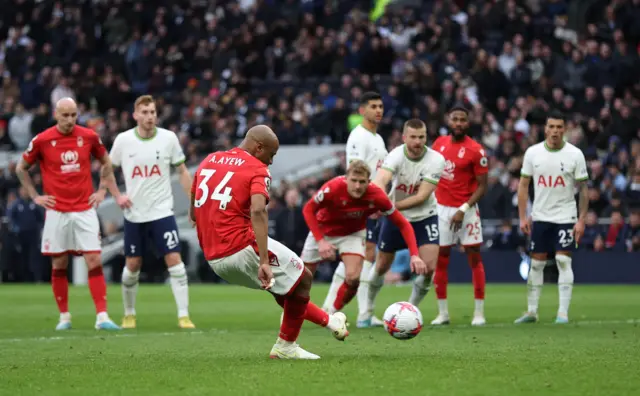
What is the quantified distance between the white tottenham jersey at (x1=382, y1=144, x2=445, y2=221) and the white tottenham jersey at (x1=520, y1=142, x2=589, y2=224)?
1694mm

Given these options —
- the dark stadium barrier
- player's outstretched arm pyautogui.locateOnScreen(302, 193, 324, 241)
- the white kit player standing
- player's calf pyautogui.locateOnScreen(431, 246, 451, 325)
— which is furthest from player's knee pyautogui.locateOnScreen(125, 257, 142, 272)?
the dark stadium barrier

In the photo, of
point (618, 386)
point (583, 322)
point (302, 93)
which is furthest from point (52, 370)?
point (302, 93)

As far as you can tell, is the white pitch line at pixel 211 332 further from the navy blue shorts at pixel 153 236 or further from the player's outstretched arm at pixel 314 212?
the player's outstretched arm at pixel 314 212

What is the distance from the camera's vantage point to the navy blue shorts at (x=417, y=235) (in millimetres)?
14125

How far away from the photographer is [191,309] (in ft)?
60.5

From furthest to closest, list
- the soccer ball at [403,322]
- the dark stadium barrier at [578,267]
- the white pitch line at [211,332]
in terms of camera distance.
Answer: the dark stadium barrier at [578,267], the white pitch line at [211,332], the soccer ball at [403,322]

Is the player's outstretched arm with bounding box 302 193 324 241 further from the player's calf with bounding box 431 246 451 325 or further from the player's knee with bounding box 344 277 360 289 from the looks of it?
the player's calf with bounding box 431 246 451 325

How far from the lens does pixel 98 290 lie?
14.5 metres

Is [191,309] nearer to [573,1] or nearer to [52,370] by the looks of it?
[52,370]

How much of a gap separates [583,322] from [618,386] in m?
6.91

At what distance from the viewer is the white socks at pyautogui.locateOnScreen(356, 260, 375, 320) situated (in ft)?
47.5

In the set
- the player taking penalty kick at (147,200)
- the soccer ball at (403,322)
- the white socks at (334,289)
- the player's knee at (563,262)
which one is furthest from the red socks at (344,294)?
the soccer ball at (403,322)

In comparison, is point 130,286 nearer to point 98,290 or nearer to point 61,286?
point 98,290

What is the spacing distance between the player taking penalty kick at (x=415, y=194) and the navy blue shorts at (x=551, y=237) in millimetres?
1772
